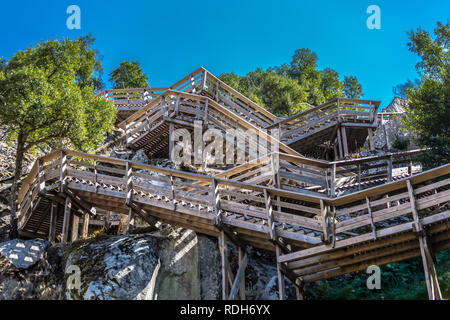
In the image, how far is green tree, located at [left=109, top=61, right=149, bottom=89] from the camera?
3412 centimetres

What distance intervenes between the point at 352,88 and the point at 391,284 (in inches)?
1419

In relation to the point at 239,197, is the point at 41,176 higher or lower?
higher

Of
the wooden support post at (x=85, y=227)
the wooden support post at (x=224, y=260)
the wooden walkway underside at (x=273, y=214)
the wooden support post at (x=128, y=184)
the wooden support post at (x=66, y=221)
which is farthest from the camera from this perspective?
the wooden support post at (x=85, y=227)

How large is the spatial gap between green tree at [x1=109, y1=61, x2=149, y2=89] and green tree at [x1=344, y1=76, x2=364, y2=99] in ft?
70.2

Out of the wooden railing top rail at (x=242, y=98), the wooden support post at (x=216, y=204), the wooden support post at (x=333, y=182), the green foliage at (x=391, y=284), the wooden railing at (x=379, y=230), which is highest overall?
the wooden railing top rail at (x=242, y=98)

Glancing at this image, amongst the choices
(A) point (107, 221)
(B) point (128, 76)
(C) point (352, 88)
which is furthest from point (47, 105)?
(C) point (352, 88)

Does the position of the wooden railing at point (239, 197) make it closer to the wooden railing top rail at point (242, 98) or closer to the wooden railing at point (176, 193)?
the wooden railing at point (176, 193)

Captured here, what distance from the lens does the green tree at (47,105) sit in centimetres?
1561

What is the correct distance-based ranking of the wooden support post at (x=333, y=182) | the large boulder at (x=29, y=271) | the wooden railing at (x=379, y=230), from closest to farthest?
the wooden railing at (x=379, y=230) < the large boulder at (x=29, y=271) < the wooden support post at (x=333, y=182)

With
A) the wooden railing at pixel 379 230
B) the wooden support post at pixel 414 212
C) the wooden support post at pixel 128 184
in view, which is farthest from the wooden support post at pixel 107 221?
the wooden support post at pixel 414 212

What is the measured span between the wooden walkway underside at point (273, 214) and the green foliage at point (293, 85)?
19.3 meters

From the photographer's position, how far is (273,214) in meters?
11.5

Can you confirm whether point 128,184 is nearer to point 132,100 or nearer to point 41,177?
point 41,177
